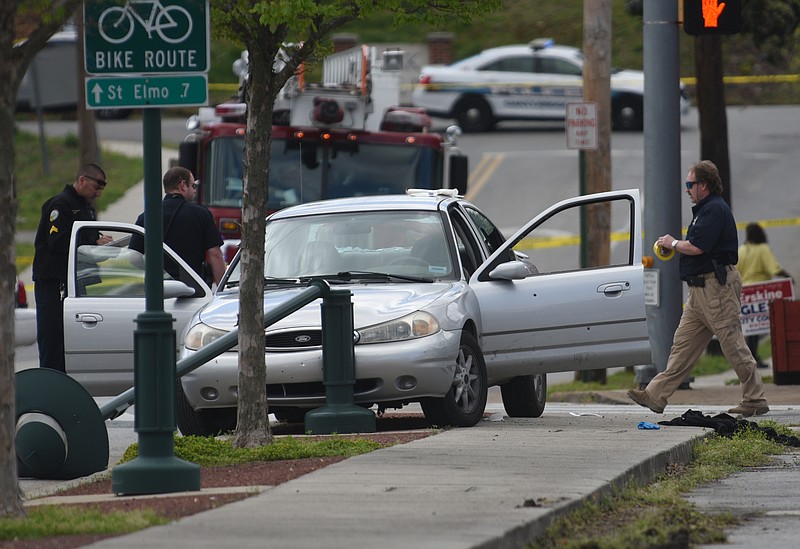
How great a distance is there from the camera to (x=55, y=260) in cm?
1124

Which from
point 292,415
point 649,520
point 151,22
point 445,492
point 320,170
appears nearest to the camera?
point 649,520

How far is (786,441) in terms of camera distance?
10.2m

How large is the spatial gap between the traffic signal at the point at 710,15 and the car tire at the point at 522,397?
Result: 3551 mm

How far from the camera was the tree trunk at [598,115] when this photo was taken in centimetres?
1652

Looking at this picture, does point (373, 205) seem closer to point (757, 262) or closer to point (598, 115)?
point (598, 115)

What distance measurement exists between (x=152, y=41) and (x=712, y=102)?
1151cm

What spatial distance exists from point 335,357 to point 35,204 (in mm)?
20258

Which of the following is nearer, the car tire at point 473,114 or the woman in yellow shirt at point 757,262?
the woman in yellow shirt at point 757,262

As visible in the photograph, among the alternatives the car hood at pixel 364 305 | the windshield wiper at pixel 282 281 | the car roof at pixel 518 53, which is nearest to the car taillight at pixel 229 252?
the windshield wiper at pixel 282 281

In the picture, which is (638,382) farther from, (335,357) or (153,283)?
(153,283)

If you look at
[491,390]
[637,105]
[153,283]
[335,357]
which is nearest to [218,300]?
[335,357]

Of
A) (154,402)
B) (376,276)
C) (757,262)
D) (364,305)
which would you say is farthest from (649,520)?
(757,262)

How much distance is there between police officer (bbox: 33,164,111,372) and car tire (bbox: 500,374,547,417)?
3.35m

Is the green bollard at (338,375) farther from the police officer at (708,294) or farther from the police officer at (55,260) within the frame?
the police officer at (708,294)
